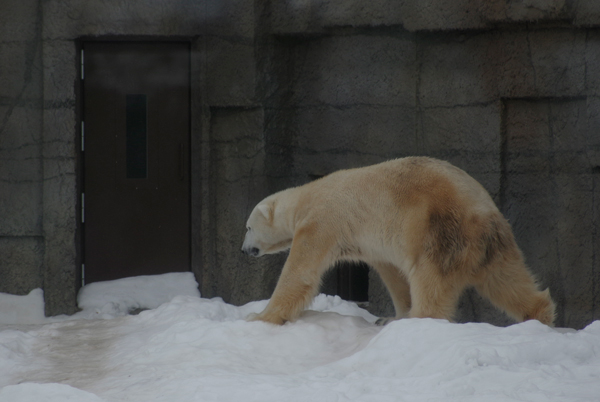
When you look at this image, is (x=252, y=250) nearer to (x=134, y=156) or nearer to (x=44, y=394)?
(x=44, y=394)

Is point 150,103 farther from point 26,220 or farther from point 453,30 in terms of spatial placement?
point 453,30

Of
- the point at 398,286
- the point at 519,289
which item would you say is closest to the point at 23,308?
the point at 398,286

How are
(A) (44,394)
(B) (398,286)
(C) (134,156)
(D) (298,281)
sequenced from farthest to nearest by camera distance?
(C) (134,156) → (B) (398,286) → (D) (298,281) → (A) (44,394)

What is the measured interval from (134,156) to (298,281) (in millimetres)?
3378

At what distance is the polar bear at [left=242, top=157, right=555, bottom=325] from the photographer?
3375 millimetres

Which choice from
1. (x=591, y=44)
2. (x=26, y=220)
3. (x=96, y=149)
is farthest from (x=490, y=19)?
(x=26, y=220)

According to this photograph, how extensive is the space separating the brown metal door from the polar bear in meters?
2.81

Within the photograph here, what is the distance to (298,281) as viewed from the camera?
3670 mm

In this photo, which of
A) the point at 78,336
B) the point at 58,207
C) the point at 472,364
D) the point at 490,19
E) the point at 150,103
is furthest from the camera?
the point at 150,103

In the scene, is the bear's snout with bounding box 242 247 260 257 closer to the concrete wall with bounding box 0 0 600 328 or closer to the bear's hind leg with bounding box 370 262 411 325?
the bear's hind leg with bounding box 370 262 411 325

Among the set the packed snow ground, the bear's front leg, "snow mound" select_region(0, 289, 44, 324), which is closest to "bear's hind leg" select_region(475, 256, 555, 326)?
the packed snow ground

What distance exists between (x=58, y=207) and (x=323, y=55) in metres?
2.96

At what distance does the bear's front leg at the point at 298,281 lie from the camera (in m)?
3.65

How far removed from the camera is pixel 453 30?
539cm
